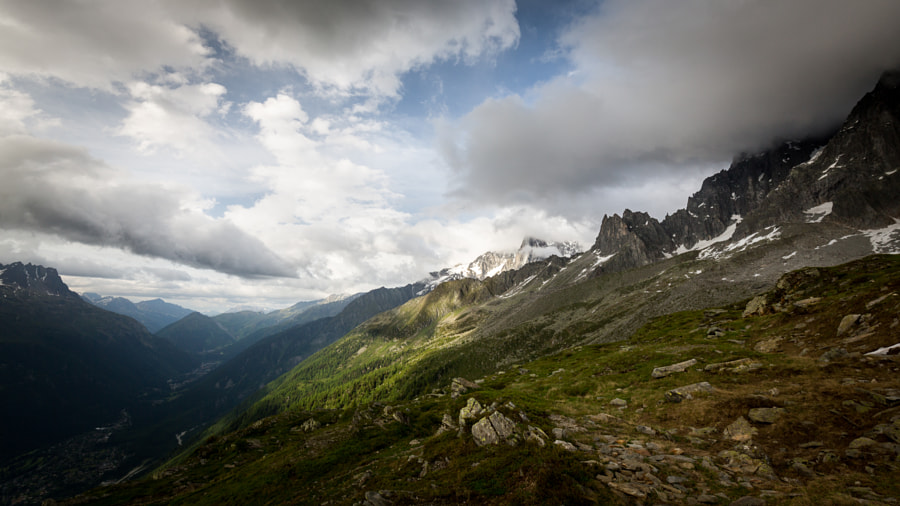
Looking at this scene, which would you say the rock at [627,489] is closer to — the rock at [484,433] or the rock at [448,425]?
the rock at [484,433]

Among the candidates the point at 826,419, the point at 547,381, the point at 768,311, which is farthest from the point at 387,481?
the point at 768,311

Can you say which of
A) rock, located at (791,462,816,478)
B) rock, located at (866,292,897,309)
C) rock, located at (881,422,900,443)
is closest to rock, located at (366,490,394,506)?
rock, located at (791,462,816,478)

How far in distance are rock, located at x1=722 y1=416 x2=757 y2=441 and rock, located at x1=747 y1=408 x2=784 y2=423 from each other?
2.24 ft

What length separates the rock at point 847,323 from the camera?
4409 cm

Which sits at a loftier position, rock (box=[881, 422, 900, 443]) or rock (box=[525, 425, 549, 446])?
rock (box=[881, 422, 900, 443])

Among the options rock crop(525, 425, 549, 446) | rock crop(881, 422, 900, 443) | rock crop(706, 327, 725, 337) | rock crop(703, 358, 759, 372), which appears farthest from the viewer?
rock crop(706, 327, 725, 337)

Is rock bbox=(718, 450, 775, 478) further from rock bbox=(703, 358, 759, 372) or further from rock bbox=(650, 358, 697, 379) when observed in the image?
rock bbox=(650, 358, 697, 379)

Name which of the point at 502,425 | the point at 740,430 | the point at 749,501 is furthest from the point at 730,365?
the point at 502,425

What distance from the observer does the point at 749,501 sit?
14609 mm

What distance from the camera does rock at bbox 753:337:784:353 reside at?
49206mm

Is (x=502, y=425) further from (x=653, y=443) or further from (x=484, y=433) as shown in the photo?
(x=653, y=443)

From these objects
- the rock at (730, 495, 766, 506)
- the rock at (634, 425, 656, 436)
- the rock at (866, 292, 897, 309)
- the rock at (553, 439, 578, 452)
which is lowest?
the rock at (634, 425, 656, 436)

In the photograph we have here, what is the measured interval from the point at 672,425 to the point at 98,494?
95.9 m

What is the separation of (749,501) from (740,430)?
13.1 metres
